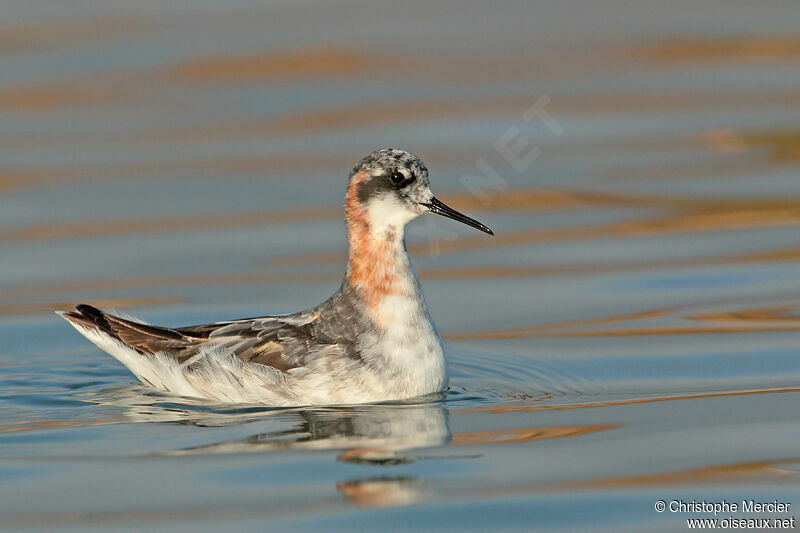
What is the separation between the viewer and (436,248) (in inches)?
574

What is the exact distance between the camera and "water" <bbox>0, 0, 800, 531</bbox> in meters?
8.38

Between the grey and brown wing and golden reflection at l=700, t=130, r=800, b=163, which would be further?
golden reflection at l=700, t=130, r=800, b=163

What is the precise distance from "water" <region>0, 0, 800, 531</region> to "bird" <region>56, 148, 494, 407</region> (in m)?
0.20

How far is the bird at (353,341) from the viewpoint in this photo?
391 inches

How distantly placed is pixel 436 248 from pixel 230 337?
4.50 meters

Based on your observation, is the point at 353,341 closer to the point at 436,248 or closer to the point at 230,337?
the point at 230,337

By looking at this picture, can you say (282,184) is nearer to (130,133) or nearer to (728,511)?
(130,133)

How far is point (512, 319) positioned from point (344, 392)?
9.09ft

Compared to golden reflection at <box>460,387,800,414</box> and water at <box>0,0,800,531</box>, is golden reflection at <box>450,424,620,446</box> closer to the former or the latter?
water at <box>0,0,800,531</box>
